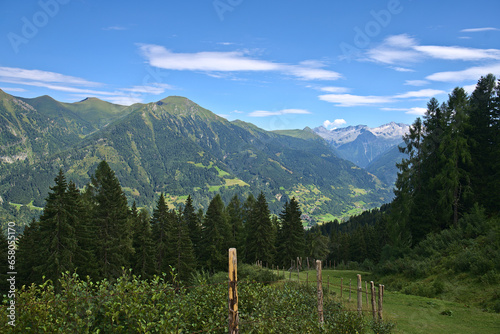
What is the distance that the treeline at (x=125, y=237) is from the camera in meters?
32.2

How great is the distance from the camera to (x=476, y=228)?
3238 centimetres

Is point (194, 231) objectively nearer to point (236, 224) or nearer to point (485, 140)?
point (236, 224)

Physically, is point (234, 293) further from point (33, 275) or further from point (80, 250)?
point (33, 275)

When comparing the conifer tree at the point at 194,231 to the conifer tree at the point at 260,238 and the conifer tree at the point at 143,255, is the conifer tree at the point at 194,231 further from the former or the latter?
the conifer tree at the point at 143,255

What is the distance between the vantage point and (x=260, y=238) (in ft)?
185

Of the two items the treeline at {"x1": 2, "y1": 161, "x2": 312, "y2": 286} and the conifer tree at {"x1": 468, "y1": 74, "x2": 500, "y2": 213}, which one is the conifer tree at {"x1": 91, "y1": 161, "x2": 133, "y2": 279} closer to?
the treeline at {"x1": 2, "y1": 161, "x2": 312, "y2": 286}

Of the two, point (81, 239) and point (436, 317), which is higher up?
point (81, 239)

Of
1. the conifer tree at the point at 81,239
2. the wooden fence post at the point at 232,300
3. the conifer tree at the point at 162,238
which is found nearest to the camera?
the wooden fence post at the point at 232,300

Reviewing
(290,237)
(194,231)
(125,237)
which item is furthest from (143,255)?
(290,237)

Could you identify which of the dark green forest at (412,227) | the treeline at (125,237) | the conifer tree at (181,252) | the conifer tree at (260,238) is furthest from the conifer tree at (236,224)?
the conifer tree at (181,252)

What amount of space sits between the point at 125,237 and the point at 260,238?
25.1 meters

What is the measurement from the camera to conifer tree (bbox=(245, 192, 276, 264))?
184ft

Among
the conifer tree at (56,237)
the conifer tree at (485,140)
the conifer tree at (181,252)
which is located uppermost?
the conifer tree at (485,140)

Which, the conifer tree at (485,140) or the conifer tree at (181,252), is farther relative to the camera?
the conifer tree at (181,252)
